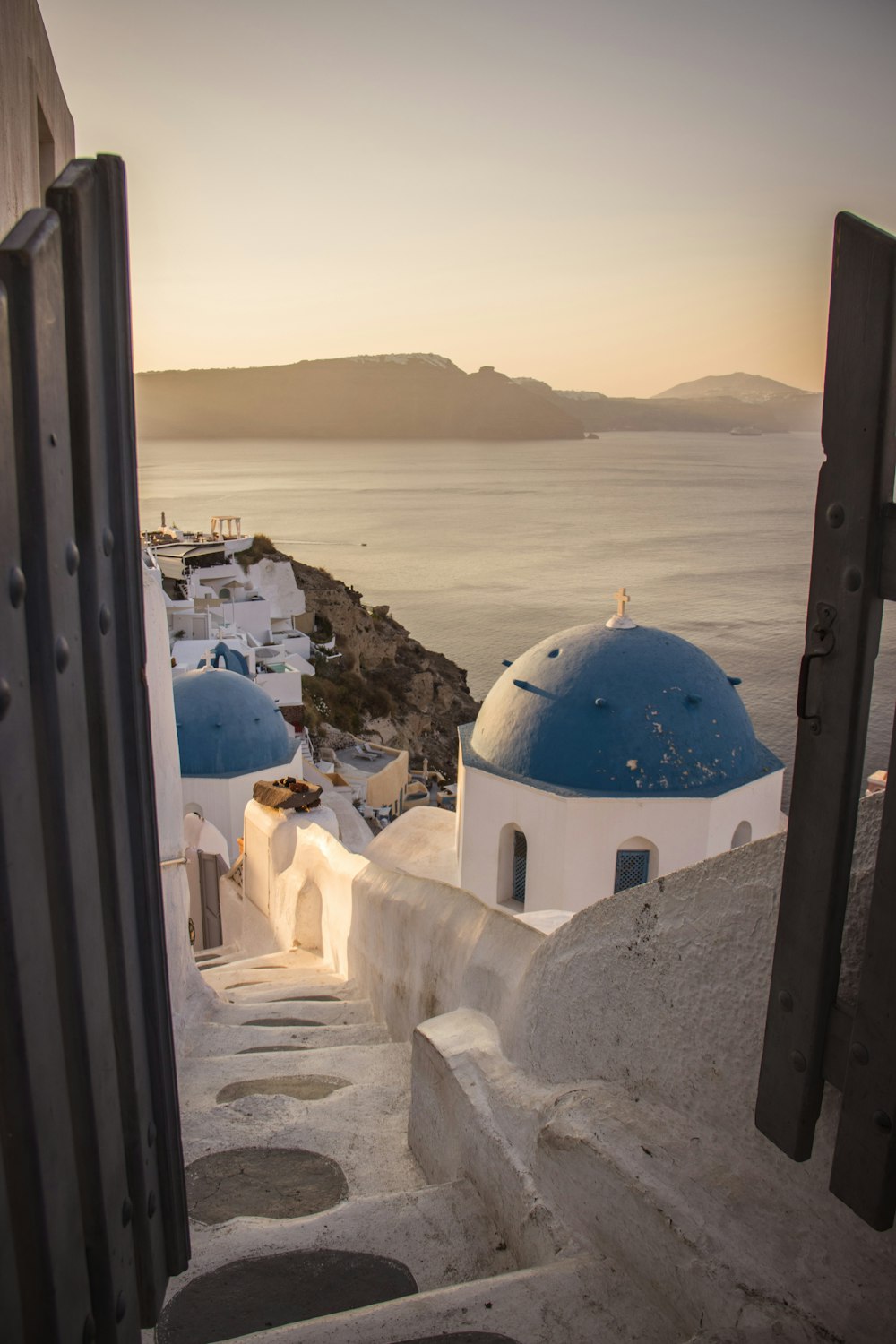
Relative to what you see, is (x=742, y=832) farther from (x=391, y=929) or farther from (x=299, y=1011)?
(x=299, y=1011)

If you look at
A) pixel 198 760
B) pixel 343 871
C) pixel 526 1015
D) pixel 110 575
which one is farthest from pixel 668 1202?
pixel 198 760

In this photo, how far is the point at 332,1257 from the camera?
9.59 feet

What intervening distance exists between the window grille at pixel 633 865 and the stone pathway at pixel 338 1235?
5950 mm

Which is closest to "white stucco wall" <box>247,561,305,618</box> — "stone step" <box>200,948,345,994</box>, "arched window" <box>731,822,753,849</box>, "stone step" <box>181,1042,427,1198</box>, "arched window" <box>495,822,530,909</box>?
"arched window" <box>495,822,530,909</box>

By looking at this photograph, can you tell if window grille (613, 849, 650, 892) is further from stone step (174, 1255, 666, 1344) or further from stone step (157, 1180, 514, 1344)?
stone step (174, 1255, 666, 1344)

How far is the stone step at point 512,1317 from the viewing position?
2297 millimetres

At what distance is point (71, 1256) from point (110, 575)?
103cm

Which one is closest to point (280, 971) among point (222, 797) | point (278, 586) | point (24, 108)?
point (24, 108)

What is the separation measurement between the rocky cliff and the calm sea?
14.2ft

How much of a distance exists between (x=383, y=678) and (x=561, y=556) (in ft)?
157

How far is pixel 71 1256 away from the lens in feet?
5.26

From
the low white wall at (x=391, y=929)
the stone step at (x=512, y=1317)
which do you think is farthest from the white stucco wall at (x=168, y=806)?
the stone step at (x=512, y=1317)

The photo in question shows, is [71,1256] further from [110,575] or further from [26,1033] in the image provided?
[110,575]

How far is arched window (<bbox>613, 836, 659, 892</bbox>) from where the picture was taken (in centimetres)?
1067
